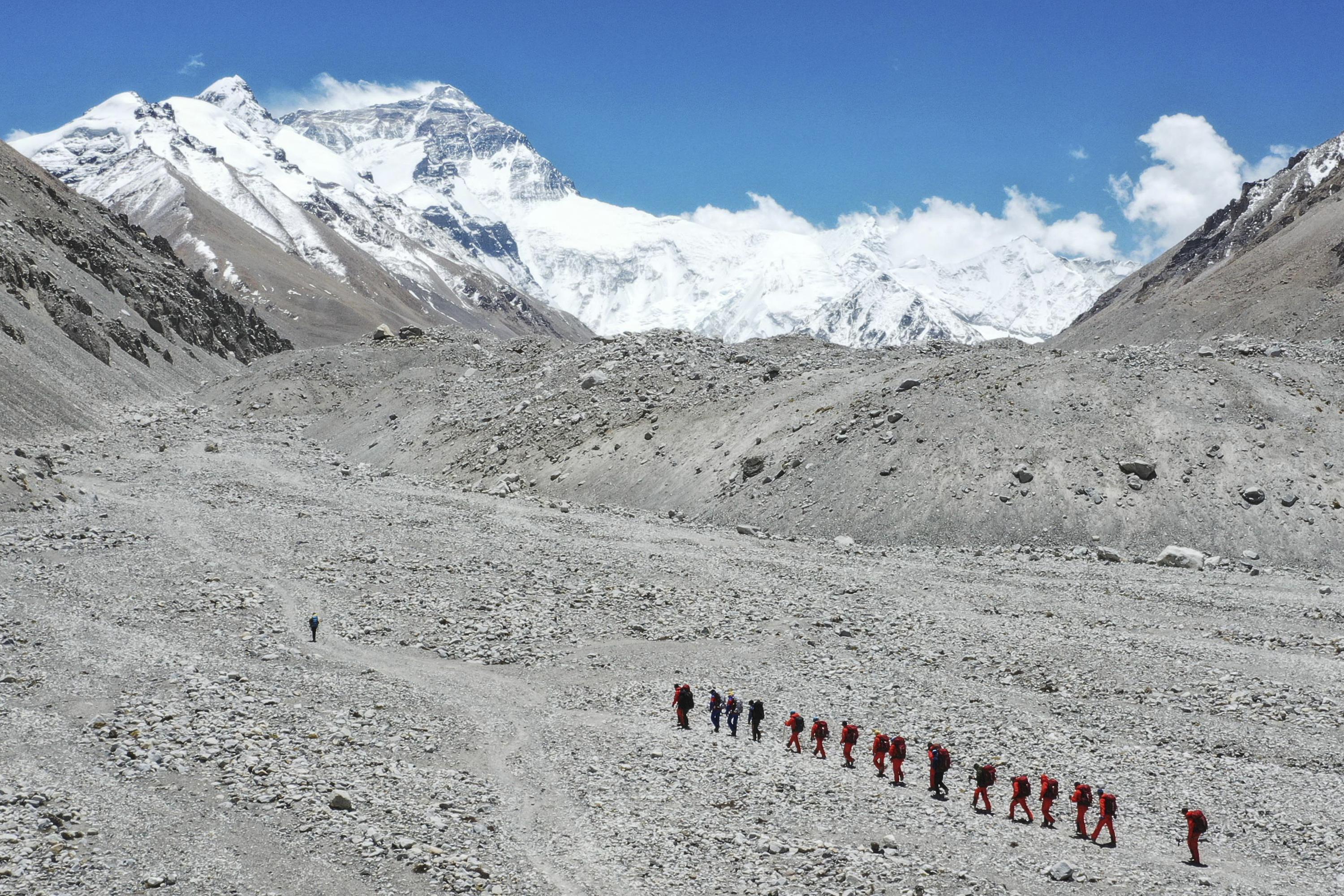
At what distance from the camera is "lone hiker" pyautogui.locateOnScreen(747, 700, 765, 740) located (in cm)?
2161

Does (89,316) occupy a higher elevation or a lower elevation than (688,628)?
higher

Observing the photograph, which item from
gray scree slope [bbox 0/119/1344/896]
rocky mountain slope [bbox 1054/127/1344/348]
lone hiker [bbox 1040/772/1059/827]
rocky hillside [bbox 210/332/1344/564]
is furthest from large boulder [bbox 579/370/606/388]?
rocky mountain slope [bbox 1054/127/1344/348]

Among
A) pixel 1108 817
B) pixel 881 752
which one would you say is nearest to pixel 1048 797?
pixel 1108 817

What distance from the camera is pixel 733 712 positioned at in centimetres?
2195

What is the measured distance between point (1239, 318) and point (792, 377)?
8135 centimetres

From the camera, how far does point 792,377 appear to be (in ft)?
195

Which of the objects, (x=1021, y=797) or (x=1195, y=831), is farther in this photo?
(x=1021, y=797)

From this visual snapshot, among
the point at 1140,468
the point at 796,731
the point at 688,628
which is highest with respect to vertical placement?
the point at 1140,468

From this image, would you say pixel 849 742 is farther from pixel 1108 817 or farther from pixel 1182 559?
pixel 1182 559

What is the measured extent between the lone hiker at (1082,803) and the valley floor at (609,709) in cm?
47

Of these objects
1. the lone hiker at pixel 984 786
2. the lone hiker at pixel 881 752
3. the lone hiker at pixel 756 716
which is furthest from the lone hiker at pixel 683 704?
the lone hiker at pixel 984 786

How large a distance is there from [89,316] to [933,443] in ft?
276

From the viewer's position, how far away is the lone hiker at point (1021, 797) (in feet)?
58.1

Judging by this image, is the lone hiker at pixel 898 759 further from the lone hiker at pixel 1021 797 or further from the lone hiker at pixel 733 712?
the lone hiker at pixel 733 712
